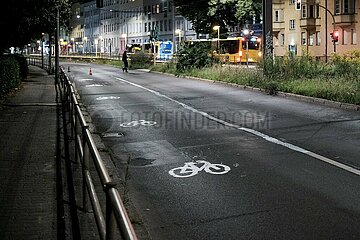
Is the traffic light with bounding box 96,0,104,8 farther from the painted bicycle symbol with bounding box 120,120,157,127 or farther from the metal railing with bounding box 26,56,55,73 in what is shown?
the painted bicycle symbol with bounding box 120,120,157,127

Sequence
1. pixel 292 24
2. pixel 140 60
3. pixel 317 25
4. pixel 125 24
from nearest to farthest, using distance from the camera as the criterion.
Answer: pixel 140 60 < pixel 317 25 < pixel 292 24 < pixel 125 24

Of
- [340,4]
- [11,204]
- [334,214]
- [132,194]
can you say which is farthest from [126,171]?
[340,4]

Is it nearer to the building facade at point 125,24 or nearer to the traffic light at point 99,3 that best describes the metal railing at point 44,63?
the building facade at point 125,24

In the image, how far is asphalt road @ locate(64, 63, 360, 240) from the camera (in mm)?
6188

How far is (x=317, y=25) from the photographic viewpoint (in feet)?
235

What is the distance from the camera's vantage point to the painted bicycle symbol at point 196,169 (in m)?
8.84

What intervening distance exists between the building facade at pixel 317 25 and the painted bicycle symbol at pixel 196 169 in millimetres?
50845

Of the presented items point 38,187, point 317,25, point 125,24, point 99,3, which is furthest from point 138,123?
point 99,3

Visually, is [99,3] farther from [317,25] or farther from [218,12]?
[218,12]

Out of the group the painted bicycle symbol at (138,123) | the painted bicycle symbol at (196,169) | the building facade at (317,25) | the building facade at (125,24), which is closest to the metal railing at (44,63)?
the building facade at (317,25)

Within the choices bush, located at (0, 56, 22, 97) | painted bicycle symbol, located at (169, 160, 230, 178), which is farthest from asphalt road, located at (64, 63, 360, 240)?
bush, located at (0, 56, 22, 97)

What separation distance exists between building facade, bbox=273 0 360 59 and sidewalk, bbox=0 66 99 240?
161 feet

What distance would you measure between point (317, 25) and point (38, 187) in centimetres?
6804

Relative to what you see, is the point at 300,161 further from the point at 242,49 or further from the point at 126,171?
the point at 242,49
